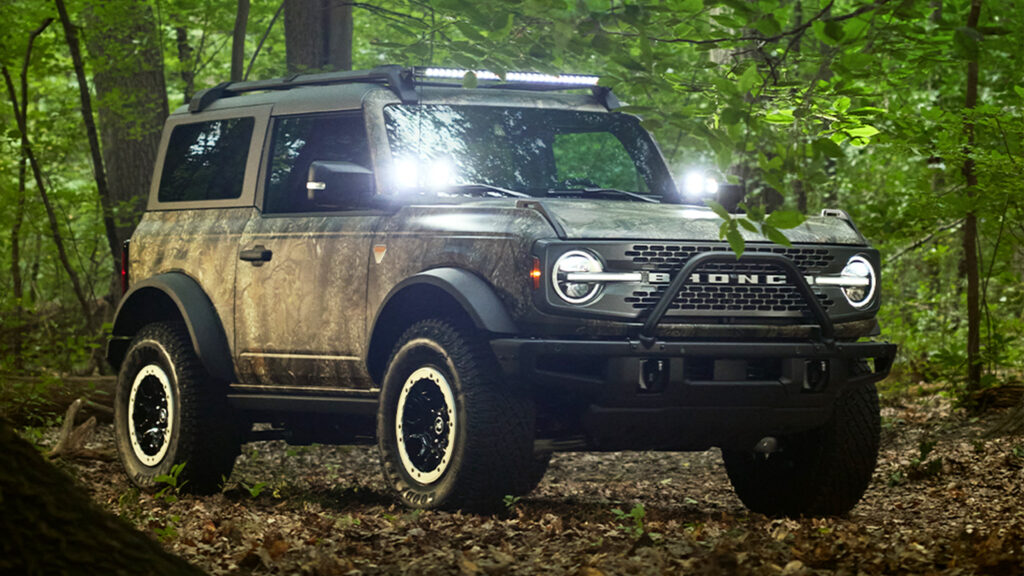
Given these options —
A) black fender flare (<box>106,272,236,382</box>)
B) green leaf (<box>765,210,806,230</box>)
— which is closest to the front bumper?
green leaf (<box>765,210,806,230</box>)

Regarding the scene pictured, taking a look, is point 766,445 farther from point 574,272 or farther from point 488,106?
point 488,106

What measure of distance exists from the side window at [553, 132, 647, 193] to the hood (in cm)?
73

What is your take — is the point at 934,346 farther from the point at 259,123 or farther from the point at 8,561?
the point at 8,561

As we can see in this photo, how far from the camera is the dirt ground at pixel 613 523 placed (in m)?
4.55

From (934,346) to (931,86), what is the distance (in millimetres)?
3711

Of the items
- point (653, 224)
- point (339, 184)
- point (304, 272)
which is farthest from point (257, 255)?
point (653, 224)

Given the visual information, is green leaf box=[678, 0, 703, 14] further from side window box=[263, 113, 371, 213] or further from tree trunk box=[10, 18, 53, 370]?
tree trunk box=[10, 18, 53, 370]

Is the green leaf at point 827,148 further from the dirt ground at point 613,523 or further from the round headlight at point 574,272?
the dirt ground at point 613,523

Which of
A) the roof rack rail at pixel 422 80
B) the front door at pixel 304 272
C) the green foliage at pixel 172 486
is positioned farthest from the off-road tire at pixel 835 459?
the green foliage at pixel 172 486

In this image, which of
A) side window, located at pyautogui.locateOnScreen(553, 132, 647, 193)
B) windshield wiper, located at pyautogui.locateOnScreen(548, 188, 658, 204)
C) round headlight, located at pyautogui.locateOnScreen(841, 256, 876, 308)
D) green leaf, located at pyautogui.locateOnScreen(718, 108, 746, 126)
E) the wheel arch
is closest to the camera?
green leaf, located at pyautogui.locateOnScreen(718, 108, 746, 126)

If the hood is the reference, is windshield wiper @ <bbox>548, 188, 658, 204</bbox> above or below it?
above

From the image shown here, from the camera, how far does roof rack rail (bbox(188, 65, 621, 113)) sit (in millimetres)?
6770

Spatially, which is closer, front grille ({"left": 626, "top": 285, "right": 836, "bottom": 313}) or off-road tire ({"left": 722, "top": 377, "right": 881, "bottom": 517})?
front grille ({"left": 626, "top": 285, "right": 836, "bottom": 313})

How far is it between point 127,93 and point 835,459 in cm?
897
